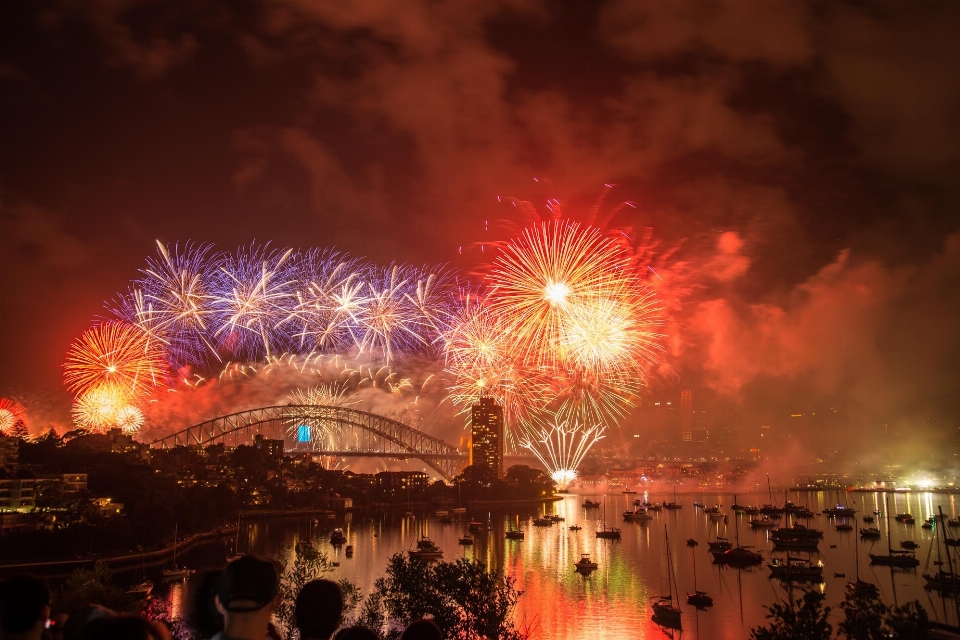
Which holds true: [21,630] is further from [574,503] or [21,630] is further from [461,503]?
[574,503]

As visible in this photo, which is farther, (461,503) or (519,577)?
(461,503)

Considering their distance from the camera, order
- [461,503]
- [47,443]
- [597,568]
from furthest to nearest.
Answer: [461,503] → [47,443] → [597,568]

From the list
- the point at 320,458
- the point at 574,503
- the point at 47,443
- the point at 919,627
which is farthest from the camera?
the point at 320,458

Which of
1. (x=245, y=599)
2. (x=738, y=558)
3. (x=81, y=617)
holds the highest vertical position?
(x=245, y=599)

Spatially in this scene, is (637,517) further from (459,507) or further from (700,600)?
(700,600)

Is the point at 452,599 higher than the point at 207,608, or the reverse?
the point at 207,608

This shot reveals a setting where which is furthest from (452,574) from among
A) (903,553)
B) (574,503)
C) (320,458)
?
(320,458)

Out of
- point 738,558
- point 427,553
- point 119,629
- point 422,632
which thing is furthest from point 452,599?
point 738,558
